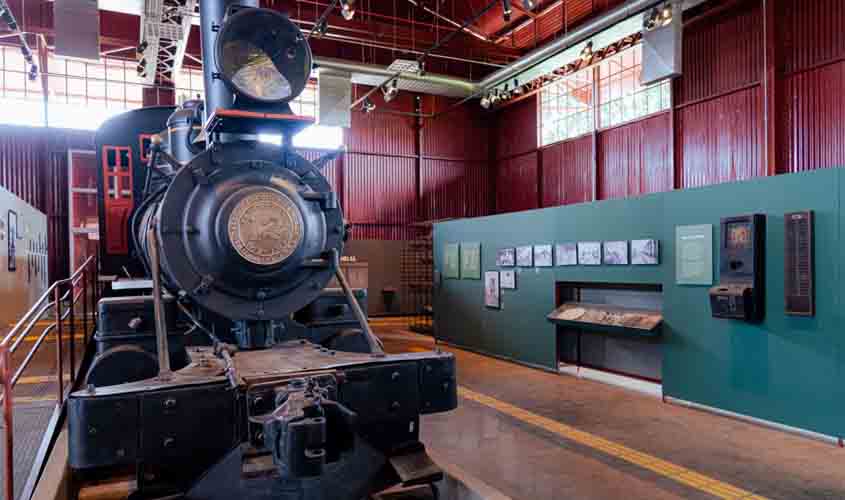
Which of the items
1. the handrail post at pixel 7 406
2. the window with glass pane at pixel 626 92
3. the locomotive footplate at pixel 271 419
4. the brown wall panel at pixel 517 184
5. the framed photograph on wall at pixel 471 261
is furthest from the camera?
the brown wall panel at pixel 517 184

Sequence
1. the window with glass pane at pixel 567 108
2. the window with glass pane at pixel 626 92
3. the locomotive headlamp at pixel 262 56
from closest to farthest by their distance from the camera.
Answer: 1. the locomotive headlamp at pixel 262 56
2. the window with glass pane at pixel 626 92
3. the window with glass pane at pixel 567 108

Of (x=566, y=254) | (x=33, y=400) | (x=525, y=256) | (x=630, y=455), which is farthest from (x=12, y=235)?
(x=630, y=455)

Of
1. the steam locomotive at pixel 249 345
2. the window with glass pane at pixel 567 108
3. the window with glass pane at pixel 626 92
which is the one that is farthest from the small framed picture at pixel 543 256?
the window with glass pane at pixel 567 108

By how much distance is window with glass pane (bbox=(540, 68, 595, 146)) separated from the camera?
14695 millimetres

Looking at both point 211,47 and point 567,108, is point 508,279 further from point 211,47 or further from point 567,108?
point 567,108

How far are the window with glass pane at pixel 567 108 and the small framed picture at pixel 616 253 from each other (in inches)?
332

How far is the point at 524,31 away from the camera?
14.4 m

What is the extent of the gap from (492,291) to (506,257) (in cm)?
66

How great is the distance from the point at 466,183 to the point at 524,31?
202 inches

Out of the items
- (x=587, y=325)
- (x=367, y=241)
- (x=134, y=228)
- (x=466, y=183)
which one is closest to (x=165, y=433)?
(x=134, y=228)

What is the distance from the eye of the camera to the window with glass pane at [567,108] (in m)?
14.7

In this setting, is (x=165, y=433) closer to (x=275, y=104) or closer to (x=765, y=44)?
(x=275, y=104)

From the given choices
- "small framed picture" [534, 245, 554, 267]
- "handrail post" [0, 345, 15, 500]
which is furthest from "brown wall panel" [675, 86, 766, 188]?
"handrail post" [0, 345, 15, 500]

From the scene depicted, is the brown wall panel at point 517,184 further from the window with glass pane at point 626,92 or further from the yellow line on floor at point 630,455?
the yellow line on floor at point 630,455
